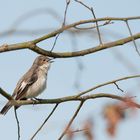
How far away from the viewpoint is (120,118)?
2412mm

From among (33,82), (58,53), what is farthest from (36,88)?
(58,53)

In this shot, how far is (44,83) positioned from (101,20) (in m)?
5.54

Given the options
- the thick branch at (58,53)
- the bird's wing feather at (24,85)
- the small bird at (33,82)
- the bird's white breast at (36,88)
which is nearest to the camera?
the thick branch at (58,53)

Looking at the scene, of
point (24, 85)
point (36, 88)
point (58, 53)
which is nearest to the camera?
point (58, 53)

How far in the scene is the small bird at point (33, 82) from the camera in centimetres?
977

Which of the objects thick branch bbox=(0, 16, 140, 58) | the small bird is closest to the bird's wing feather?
the small bird

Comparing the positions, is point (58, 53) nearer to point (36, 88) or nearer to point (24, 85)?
point (36, 88)

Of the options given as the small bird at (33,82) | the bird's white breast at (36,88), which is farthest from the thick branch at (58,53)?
the bird's white breast at (36,88)

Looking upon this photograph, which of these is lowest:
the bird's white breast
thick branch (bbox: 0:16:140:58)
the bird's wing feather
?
the bird's white breast

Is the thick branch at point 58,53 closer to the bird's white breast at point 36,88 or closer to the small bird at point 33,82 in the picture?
the small bird at point 33,82

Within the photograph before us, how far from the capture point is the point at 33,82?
10180mm

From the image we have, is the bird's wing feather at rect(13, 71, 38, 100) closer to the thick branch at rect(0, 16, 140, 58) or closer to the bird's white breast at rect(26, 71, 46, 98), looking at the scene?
the bird's white breast at rect(26, 71, 46, 98)

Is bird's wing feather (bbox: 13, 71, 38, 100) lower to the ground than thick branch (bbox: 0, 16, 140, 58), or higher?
lower

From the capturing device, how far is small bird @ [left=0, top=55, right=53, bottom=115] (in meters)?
9.77
